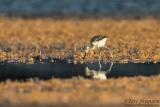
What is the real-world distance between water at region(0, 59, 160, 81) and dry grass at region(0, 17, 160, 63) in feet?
2.91

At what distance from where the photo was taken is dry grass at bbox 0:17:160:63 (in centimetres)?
1805

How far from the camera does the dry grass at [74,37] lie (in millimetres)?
18047

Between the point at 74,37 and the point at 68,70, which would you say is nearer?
the point at 68,70

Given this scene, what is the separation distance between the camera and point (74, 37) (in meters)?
23.5

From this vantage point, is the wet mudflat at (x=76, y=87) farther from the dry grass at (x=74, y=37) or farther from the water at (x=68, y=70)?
the dry grass at (x=74, y=37)

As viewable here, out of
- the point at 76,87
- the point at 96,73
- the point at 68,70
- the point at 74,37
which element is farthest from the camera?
the point at 74,37

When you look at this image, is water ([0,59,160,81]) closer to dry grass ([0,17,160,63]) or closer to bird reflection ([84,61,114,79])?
bird reflection ([84,61,114,79])

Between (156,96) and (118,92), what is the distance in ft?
2.59

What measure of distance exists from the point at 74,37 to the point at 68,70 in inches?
339

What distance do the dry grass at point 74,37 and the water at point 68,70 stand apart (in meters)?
0.89

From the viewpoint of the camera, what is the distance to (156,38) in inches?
882

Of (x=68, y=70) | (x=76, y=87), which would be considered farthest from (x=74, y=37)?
(x=76, y=87)

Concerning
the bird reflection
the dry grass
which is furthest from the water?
the dry grass

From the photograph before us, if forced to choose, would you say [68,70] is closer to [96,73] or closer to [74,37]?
[96,73]
